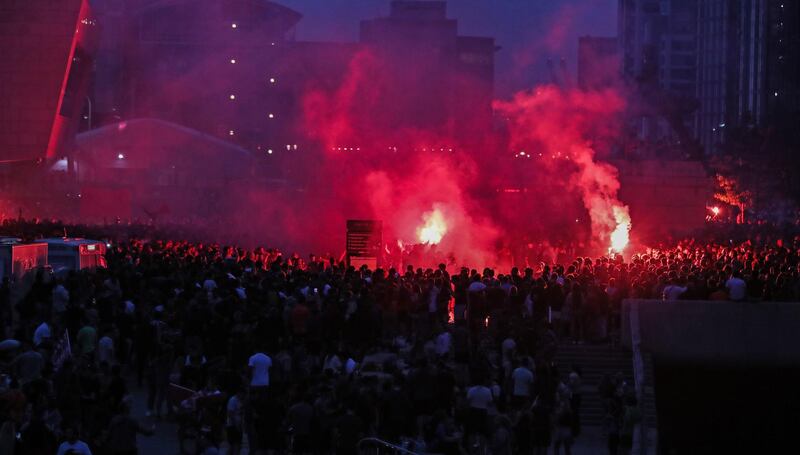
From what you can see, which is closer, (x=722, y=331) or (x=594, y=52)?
(x=722, y=331)

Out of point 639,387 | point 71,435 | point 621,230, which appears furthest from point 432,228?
point 71,435

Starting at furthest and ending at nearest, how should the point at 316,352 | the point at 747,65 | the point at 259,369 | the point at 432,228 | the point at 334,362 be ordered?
the point at 747,65
the point at 432,228
the point at 316,352
the point at 334,362
the point at 259,369

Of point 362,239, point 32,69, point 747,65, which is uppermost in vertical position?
point 747,65

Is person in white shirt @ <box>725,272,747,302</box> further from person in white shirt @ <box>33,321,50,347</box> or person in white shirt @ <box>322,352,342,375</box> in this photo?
person in white shirt @ <box>33,321,50,347</box>

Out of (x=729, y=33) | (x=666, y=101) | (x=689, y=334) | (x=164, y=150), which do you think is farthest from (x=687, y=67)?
(x=689, y=334)

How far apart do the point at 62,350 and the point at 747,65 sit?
8917 cm

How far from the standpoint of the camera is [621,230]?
4691 cm

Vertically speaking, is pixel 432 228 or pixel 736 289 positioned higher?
pixel 432 228

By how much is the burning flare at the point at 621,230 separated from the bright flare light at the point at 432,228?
6.08 metres

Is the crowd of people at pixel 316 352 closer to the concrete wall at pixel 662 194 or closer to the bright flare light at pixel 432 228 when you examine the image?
the bright flare light at pixel 432 228

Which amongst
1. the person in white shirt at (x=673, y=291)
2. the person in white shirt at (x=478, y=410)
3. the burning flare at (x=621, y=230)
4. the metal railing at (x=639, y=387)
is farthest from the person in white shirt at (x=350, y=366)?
the burning flare at (x=621, y=230)

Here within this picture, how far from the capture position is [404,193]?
2104 inches

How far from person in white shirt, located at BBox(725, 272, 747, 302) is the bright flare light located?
880 inches

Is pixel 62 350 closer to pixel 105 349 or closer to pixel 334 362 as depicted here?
pixel 105 349
